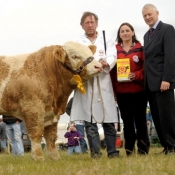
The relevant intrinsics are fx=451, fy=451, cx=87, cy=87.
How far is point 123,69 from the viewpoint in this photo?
733cm

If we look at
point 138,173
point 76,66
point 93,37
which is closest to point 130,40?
point 93,37

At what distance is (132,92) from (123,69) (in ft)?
1.42

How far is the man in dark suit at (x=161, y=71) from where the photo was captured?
22.9ft

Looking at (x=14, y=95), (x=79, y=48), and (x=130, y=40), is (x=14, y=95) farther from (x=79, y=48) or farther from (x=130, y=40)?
(x=130, y=40)

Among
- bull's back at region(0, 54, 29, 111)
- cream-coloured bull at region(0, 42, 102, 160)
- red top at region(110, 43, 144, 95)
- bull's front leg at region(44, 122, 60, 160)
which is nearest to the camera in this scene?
cream-coloured bull at region(0, 42, 102, 160)

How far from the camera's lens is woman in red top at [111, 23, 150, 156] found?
7.45 m

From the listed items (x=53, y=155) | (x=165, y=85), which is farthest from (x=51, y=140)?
(x=165, y=85)

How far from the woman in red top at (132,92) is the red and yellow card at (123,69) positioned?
76 mm

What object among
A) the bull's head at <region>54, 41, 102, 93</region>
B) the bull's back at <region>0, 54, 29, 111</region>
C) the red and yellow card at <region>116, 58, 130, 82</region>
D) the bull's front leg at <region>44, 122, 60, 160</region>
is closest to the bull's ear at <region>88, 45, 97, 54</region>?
the bull's head at <region>54, 41, 102, 93</region>

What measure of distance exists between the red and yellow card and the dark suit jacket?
0.97ft

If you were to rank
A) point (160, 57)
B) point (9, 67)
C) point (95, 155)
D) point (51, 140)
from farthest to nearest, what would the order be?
point (51, 140)
point (95, 155)
point (9, 67)
point (160, 57)

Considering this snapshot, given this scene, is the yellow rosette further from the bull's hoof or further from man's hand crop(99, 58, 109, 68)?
the bull's hoof

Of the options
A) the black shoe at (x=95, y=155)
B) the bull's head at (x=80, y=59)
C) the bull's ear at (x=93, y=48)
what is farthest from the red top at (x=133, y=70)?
the black shoe at (x=95, y=155)

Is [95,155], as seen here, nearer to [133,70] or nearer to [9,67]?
[133,70]
